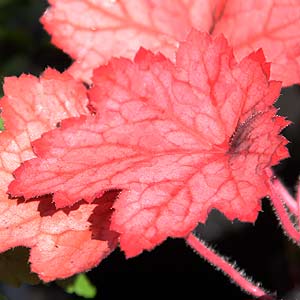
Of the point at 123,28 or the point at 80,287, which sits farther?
the point at 80,287

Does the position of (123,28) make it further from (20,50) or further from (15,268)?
(20,50)

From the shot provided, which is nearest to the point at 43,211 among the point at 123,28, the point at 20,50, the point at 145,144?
the point at 145,144

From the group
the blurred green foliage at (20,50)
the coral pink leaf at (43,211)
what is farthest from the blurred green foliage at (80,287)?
the blurred green foliage at (20,50)

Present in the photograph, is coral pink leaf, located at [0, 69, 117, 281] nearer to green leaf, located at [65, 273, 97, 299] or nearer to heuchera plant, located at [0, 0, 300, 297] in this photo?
heuchera plant, located at [0, 0, 300, 297]

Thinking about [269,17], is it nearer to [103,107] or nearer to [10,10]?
[103,107]

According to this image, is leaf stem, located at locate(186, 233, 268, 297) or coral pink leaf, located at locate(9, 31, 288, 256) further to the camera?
leaf stem, located at locate(186, 233, 268, 297)

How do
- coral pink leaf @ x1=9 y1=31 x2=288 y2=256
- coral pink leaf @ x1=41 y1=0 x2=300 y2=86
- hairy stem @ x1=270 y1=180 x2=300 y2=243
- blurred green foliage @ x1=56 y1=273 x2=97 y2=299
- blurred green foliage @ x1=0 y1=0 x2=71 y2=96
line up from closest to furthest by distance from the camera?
coral pink leaf @ x1=9 y1=31 x2=288 y2=256
hairy stem @ x1=270 y1=180 x2=300 y2=243
coral pink leaf @ x1=41 y1=0 x2=300 y2=86
blurred green foliage @ x1=56 y1=273 x2=97 y2=299
blurred green foliage @ x1=0 y1=0 x2=71 y2=96

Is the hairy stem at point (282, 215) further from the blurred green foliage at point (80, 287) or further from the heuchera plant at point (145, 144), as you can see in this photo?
the blurred green foliage at point (80, 287)

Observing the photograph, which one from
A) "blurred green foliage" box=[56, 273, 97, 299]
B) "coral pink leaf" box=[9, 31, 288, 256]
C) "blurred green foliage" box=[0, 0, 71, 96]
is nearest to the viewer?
"coral pink leaf" box=[9, 31, 288, 256]

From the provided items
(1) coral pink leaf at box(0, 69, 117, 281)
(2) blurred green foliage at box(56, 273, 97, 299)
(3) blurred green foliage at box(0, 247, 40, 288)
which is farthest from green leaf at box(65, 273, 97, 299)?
(1) coral pink leaf at box(0, 69, 117, 281)
